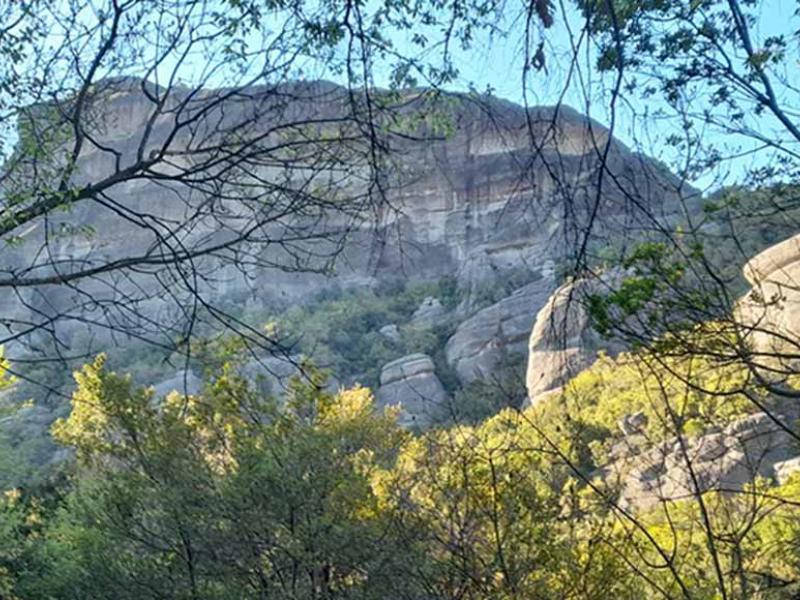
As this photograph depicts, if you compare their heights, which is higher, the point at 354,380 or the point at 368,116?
the point at 354,380

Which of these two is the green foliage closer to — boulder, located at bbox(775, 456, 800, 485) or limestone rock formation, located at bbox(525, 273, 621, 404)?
boulder, located at bbox(775, 456, 800, 485)

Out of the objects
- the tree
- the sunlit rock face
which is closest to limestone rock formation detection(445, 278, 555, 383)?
the sunlit rock face

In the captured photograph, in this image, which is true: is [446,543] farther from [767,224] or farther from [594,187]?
[594,187]

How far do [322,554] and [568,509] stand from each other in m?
2.29

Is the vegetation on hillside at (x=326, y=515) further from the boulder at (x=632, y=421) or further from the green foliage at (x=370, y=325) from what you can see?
the green foliage at (x=370, y=325)

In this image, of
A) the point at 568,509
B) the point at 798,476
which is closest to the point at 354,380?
the point at 798,476

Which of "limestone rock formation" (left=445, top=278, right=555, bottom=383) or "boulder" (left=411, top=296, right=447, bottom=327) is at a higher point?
"boulder" (left=411, top=296, right=447, bottom=327)

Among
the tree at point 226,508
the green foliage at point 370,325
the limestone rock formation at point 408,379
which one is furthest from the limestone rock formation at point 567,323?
the green foliage at point 370,325

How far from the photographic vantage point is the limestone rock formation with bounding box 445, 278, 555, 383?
25516 mm

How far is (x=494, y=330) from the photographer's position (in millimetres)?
26094

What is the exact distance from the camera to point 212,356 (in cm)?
291

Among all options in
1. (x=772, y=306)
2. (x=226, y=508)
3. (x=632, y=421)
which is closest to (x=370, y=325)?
(x=632, y=421)

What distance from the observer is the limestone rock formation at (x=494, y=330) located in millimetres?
25516

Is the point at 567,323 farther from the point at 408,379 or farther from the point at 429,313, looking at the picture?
the point at 429,313
